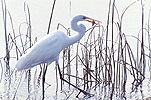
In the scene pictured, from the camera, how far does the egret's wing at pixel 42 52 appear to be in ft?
10.8

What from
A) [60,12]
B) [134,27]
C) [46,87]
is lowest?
[46,87]

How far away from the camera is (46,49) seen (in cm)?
339

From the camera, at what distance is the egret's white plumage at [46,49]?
3305 mm

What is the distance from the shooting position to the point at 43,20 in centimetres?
941

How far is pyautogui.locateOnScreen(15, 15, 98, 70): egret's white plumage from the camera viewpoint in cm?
330

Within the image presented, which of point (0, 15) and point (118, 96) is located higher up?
point (0, 15)

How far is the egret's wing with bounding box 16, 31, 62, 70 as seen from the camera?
3.29 m

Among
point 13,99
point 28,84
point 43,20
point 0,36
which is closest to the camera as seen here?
point 13,99

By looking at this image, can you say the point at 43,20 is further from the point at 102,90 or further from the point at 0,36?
the point at 102,90

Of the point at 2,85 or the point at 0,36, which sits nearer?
the point at 2,85

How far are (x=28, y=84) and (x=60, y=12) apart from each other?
20.4 feet

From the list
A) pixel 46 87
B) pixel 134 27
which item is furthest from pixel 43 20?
pixel 46 87

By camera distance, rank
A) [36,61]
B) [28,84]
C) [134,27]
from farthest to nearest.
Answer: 1. [134,27]
2. [28,84]
3. [36,61]

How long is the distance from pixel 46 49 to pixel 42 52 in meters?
0.07
